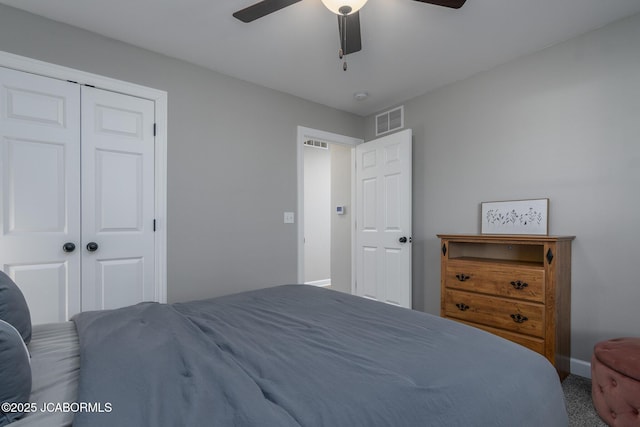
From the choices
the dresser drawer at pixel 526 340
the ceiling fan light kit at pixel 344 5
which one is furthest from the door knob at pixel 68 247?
the dresser drawer at pixel 526 340

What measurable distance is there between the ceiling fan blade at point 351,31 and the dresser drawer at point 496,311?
82.2 inches

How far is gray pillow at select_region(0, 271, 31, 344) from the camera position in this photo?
39.9 inches

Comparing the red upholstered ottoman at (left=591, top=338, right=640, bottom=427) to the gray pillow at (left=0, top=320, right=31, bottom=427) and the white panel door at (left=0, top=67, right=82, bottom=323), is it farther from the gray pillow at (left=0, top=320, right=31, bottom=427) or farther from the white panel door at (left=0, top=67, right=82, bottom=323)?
the white panel door at (left=0, top=67, right=82, bottom=323)

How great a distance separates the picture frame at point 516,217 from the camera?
2.49 meters

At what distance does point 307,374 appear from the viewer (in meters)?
0.87

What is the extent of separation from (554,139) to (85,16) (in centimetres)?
359

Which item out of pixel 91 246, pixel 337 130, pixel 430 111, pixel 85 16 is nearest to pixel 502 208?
pixel 430 111

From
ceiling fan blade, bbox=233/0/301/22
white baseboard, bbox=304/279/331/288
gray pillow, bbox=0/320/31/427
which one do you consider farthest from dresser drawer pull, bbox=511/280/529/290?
white baseboard, bbox=304/279/331/288

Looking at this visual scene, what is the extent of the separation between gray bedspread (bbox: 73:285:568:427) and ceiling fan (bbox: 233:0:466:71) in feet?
5.24

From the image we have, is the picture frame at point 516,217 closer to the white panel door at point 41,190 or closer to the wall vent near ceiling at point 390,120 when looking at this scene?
the wall vent near ceiling at point 390,120

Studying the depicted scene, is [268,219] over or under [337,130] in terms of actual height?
under

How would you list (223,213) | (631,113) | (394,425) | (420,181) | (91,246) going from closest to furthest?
(394,425) < (631,113) < (91,246) < (223,213) < (420,181)

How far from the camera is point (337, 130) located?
3.83 meters

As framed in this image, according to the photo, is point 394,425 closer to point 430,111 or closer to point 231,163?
point 231,163
